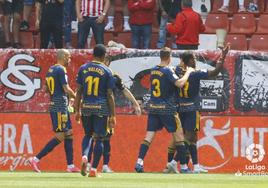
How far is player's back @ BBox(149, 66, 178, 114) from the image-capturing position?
62.8 ft

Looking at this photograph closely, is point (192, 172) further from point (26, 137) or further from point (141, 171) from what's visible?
point (26, 137)

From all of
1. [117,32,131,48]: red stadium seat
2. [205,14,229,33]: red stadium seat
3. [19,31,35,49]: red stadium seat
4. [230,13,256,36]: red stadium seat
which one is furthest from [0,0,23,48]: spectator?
[230,13,256,36]: red stadium seat

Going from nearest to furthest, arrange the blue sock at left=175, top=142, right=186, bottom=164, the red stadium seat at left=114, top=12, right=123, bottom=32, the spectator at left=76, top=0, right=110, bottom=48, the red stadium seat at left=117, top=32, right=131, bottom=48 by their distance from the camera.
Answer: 1. the blue sock at left=175, top=142, right=186, bottom=164
2. the spectator at left=76, top=0, right=110, bottom=48
3. the red stadium seat at left=117, top=32, right=131, bottom=48
4. the red stadium seat at left=114, top=12, right=123, bottom=32

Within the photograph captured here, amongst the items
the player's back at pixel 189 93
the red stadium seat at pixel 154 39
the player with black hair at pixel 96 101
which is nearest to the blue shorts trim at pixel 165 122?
the player's back at pixel 189 93

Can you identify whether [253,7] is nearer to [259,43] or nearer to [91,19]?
[259,43]

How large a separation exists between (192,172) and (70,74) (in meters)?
3.47

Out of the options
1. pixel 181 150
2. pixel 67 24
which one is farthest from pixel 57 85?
pixel 67 24

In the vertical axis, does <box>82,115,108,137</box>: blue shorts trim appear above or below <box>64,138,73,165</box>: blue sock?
above

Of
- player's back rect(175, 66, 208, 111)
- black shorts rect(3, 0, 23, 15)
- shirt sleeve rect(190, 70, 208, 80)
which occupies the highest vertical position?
black shorts rect(3, 0, 23, 15)

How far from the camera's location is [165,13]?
2452cm

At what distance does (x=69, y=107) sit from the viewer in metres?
20.1

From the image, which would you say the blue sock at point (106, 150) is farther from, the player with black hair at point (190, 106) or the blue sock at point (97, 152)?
the blue sock at point (97, 152)

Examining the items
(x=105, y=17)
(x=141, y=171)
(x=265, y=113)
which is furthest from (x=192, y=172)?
(x=105, y=17)

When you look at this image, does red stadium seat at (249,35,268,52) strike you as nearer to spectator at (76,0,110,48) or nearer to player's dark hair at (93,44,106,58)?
spectator at (76,0,110,48)
